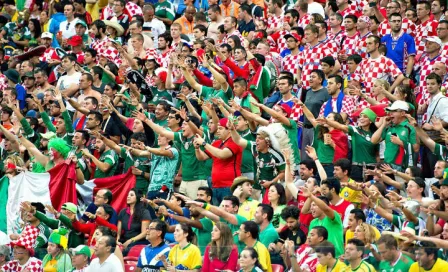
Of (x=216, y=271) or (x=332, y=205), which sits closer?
(x=216, y=271)

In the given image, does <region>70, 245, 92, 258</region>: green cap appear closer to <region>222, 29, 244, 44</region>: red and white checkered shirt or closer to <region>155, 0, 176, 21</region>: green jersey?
<region>222, 29, 244, 44</region>: red and white checkered shirt

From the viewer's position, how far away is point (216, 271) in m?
14.1

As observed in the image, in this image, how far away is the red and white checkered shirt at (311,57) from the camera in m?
20.0

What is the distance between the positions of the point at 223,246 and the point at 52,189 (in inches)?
207

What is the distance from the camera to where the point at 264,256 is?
1415cm

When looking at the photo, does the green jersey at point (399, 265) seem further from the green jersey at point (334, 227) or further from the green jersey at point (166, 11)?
the green jersey at point (166, 11)

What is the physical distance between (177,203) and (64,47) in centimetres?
920

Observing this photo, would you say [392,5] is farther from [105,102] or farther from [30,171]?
[30,171]

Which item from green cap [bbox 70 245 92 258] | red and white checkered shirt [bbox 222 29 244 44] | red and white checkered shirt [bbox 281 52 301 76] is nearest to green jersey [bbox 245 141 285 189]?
green cap [bbox 70 245 92 258]

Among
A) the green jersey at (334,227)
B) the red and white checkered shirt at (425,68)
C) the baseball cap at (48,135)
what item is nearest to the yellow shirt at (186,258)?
the green jersey at (334,227)

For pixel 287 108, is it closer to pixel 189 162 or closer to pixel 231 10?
pixel 189 162

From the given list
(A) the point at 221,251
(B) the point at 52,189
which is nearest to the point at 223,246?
(A) the point at 221,251

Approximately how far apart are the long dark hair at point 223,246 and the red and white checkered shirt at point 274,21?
28.6ft

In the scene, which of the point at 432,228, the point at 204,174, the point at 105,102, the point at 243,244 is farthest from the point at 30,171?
the point at 432,228
